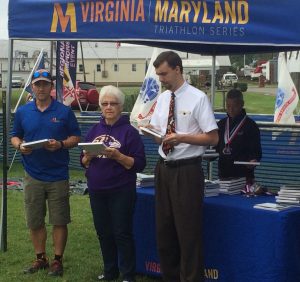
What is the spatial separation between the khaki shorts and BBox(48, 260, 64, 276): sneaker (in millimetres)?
403

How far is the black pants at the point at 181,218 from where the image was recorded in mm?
4535

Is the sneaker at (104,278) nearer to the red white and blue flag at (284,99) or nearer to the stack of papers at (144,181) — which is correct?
the stack of papers at (144,181)

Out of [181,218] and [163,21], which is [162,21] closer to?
[163,21]

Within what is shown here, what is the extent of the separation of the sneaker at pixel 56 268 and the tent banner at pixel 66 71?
276 inches

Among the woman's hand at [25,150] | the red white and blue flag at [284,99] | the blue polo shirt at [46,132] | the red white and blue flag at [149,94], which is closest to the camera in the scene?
the woman's hand at [25,150]

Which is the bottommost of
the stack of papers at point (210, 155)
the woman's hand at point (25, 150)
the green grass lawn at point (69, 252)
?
the green grass lawn at point (69, 252)

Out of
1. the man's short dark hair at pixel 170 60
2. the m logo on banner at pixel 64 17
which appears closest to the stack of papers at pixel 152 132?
the man's short dark hair at pixel 170 60

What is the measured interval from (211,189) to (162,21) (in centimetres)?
147

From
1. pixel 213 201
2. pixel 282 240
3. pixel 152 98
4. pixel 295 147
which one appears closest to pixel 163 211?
pixel 213 201

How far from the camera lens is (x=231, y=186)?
5.29 metres

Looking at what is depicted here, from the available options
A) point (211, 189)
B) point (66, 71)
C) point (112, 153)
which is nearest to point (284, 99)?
point (66, 71)

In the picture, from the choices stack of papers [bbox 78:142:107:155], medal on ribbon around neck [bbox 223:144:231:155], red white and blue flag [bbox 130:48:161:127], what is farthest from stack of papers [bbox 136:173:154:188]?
red white and blue flag [bbox 130:48:161:127]

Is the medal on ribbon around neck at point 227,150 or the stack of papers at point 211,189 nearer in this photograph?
the stack of papers at point 211,189

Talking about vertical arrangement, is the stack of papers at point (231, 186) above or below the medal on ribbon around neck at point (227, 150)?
below
